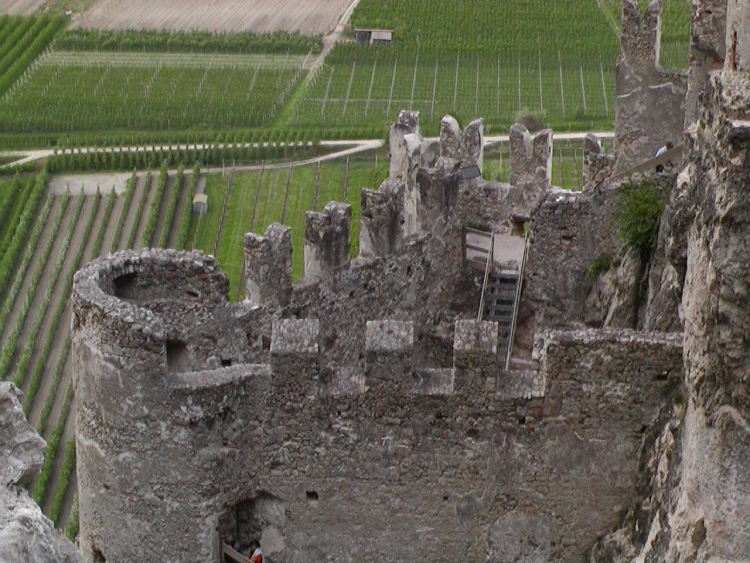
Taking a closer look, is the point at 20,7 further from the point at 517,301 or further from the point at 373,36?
the point at 517,301

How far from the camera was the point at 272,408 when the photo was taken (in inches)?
A: 816

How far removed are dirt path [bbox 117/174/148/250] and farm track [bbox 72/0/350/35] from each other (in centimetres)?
2178

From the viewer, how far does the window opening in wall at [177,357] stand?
21.9m

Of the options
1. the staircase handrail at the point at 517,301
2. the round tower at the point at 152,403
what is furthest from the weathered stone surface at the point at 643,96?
the round tower at the point at 152,403

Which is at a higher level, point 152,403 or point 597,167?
point 597,167

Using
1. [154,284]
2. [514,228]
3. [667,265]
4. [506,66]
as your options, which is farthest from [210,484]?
[506,66]

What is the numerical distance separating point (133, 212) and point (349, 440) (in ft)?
132

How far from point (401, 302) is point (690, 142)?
5641 mm

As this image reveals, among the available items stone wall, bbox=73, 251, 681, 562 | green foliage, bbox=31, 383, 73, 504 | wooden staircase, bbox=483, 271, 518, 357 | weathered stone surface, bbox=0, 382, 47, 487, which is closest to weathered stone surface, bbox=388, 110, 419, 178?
wooden staircase, bbox=483, 271, 518, 357

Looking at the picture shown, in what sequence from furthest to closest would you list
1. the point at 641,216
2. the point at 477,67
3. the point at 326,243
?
1. the point at 477,67
2. the point at 326,243
3. the point at 641,216

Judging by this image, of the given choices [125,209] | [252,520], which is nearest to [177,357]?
[252,520]

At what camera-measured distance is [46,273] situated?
56312 millimetres

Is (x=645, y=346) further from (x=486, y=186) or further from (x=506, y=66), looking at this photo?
(x=506, y=66)

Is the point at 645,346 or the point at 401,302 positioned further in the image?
the point at 401,302
